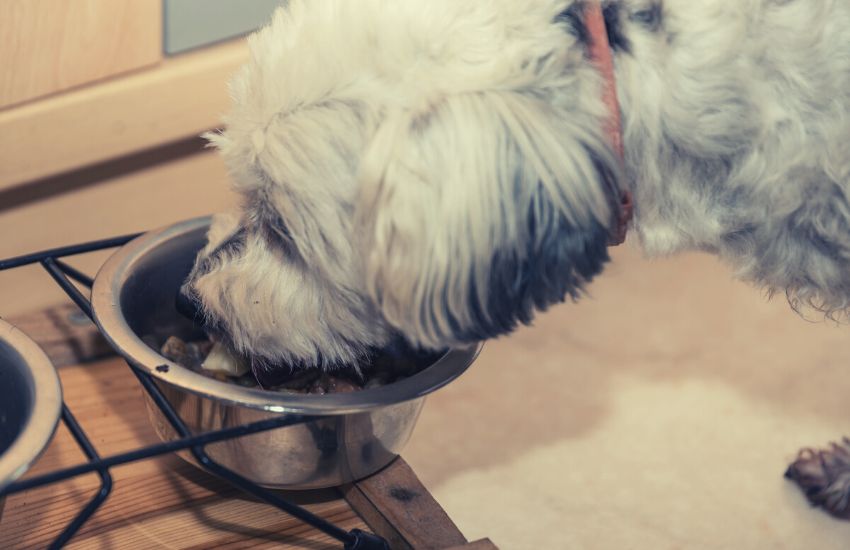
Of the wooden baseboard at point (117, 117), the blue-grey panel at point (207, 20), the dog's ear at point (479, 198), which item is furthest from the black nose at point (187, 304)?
the blue-grey panel at point (207, 20)

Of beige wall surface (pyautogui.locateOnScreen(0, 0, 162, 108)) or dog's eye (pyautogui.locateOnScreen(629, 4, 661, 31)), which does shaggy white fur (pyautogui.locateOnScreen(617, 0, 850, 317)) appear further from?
beige wall surface (pyautogui.locateOnScreen(0, 0, 162, 108))

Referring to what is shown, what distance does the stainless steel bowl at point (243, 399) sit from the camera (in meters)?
1.20

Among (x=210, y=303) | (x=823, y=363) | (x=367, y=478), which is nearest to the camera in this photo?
(x=210, y=303)

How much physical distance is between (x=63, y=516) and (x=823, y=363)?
1226mm

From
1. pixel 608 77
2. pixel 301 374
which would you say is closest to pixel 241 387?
pixel 301 374

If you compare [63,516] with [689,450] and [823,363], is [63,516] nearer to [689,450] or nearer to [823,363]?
[689,450]

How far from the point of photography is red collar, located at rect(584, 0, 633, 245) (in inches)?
43.1

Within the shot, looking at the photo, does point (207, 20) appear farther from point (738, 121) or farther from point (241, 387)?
point (738, 121)

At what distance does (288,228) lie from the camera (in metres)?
1.17

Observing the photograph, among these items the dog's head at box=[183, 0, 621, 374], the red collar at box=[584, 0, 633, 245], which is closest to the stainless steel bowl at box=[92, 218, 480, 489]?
the dog's head at box=[183, 0, 621, 374]

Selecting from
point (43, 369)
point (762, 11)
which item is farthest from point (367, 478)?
point (762, 11)

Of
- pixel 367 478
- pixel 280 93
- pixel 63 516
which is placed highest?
pixel 280 93

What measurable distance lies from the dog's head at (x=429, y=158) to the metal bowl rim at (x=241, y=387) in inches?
3.8

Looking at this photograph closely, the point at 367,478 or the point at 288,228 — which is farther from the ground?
the point at 288,228
